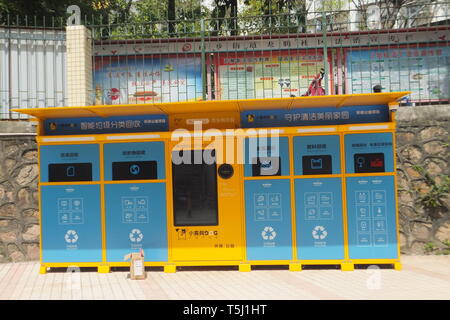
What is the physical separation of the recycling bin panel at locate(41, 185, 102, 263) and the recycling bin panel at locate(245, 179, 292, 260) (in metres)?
2.32

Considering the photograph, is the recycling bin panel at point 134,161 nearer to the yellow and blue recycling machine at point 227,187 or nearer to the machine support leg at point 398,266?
the yellow and blue recycling machine at point 227,187

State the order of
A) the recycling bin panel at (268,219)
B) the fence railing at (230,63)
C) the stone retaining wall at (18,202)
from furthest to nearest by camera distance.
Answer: the fence railing at (230,63), the stone retaining wall at (18,202), the recycling bin panel at (268,219)

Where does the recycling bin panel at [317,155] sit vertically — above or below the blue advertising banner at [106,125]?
below

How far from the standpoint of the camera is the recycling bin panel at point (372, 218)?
7176 mm

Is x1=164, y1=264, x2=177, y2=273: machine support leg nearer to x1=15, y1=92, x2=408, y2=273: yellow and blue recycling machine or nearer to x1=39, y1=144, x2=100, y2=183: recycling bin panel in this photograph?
x1=15, y1=92, x2=408, y2=273: yellow and blue recycling machine

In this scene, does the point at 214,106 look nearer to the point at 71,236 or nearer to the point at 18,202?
the point at 71,236

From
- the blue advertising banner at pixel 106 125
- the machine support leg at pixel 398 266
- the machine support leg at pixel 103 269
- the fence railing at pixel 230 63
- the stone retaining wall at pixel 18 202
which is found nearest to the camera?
the machine support leg at pixel 398 266

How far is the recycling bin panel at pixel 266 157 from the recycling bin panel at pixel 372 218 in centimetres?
108

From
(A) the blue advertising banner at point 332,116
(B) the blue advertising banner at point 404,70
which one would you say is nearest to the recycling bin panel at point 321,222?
(A) the blue advertising banner at point 332,116

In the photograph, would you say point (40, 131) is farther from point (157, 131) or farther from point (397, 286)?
point (397, 286)

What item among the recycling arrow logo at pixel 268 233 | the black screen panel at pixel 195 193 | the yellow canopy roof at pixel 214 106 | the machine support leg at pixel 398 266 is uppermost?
the yellow canopy roof at pixel 214 106

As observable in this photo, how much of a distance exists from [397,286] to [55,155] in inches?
207

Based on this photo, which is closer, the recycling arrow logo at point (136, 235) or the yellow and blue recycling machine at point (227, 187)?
the yellow and blue recycling machine at point (227, 187)

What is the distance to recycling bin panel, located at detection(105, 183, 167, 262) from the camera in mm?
7371
